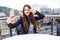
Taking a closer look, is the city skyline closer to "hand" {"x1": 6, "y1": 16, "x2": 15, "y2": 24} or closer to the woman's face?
the woman's face

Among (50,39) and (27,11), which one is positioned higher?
(27,11)

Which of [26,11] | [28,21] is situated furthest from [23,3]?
[28,21]

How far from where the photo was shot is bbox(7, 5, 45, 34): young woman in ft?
9.19

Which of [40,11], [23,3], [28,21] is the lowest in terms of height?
[28,21]

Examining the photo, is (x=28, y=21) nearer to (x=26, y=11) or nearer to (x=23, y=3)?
(x=26, y=11)

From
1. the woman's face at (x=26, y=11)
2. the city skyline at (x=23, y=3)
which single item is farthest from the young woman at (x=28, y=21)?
the city skyline at (x=23, y=3)

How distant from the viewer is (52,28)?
2.88 m

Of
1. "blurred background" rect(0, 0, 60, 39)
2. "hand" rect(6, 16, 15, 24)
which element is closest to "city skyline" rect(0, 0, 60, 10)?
"blurred background" rect(0, 0, 60, 39)

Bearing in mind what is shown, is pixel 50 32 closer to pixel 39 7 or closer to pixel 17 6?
pixel 39 7

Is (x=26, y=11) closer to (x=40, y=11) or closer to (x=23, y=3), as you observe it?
(x=23, y=3)

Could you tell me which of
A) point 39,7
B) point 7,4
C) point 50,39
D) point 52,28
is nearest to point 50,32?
point 52,28

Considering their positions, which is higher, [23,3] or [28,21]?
[23,3]

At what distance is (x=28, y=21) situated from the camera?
9.37ft

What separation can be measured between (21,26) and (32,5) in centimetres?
54
